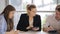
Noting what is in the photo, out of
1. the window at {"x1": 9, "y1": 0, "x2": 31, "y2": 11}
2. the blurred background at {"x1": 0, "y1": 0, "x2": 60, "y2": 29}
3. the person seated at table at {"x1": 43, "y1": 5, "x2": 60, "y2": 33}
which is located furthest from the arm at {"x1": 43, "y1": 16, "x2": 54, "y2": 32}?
the window at {"x1": 9, "y1": 0, "x2": 31, "y2": 11}

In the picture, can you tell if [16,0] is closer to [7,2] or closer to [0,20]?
[7,2]

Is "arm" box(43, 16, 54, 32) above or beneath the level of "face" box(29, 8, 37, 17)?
beneath

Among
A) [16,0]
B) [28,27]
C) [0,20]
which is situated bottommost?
[28,27]

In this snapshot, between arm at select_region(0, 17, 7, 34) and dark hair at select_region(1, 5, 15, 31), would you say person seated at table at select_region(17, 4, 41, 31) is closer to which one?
dark hair at select_region(1, 5, 15, 31)

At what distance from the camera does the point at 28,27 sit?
319 centimetres

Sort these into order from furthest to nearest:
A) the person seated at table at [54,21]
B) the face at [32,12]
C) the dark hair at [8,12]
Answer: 1. the face at [32,12]
2. the person seated at table at [54,21]
3. the dark hair at [8,12]

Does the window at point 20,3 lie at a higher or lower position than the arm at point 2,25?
higher

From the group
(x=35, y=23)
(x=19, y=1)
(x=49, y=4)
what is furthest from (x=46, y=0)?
(x=35, y=23)

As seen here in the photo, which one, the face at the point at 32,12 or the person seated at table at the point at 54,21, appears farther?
the face at the point at 32,12

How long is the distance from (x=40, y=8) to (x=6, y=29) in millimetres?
1685

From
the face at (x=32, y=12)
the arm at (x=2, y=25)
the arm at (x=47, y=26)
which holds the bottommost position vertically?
the arm at (x=47, y=26)

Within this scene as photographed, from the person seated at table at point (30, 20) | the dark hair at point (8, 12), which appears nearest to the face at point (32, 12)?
the person seated at table at point (30, 20)

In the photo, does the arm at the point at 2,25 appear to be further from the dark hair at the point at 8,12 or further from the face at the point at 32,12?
the face at the point at 32,12

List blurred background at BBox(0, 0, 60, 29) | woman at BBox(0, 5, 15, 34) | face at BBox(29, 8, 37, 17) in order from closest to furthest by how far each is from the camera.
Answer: woman at BBox(0, 5, 15, 34)
face at BBox(29, 8, 37, 17)
blurred background at BBox(0, 0, 60, 29)
